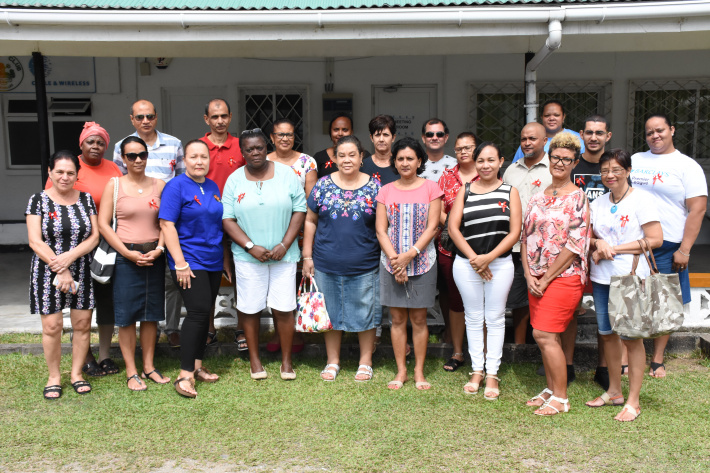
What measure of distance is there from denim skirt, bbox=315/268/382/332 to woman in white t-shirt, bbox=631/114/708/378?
2.03 meters

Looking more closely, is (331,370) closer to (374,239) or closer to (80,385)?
(374,239)

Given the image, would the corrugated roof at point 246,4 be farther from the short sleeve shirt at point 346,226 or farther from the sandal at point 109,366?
the sandal at point 109,366

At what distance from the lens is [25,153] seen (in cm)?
943

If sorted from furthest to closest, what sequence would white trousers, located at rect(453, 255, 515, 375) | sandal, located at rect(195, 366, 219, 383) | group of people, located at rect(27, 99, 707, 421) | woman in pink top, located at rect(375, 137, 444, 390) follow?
sandal, located at rect(195, 366, 219, 383), woman in pink top, located at rect(375, 137, 444, 390), white trousers, located at rect(453, 255, 515, 375), group of people, located at rect(27, 99, 707, 421)

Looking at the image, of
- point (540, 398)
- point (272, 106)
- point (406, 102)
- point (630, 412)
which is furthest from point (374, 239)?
point (272, 106)

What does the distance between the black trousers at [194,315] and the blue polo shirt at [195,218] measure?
104 mm

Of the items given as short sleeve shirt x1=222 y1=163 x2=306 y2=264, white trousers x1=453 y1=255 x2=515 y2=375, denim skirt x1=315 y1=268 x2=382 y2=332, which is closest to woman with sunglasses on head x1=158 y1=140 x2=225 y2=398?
short sleeve shirt x1=222 y1=163 x2=306 y2=264

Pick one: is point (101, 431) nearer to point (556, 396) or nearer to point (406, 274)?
point (406, 274)

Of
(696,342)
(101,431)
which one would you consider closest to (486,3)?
(696,342)

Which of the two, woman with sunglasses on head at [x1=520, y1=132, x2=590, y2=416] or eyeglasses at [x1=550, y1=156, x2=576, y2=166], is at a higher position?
eyeglasses at [x1=550, y1=156, x2=576, y2=166]

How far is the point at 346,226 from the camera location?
4.29 m

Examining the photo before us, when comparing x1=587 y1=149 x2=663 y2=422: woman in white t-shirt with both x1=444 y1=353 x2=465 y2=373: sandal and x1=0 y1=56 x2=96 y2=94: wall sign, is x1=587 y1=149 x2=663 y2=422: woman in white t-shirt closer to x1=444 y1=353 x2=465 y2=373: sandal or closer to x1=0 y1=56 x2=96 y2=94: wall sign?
x1=444 y1=353 x2=465 y2=373: sandal

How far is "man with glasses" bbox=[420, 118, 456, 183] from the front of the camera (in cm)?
466

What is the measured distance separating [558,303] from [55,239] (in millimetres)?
3267
